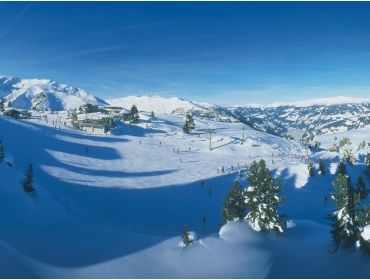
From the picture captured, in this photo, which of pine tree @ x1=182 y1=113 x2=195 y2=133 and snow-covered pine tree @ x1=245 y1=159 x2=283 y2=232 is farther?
pine tree @ x1=182 y1=113 x2=195 y2=133

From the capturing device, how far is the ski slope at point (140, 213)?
22.7 metres

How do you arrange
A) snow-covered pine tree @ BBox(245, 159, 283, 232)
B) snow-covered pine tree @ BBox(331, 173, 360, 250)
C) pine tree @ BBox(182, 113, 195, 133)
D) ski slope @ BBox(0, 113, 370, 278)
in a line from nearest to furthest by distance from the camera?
ski slope @ BBox(0, 113, 370, 278)
snow-covered pine tree @ BBox(331, 173, 360, 250)
snow-covered pine tree @ BBox(245, 159, 283, 232)
pine tree @ BBox(182, 113, 195, 133)

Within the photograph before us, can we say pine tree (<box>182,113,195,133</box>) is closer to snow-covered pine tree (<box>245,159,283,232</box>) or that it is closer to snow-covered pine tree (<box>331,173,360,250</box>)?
snow-covered pine tree (<box>245,159,283,232</box>)

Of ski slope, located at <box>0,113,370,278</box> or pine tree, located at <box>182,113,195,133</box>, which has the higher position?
pine tree, located at <box>182,113,195,133</box>

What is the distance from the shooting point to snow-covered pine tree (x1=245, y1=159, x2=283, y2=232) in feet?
98.3

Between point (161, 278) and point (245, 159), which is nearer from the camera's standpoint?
point (161, 278)

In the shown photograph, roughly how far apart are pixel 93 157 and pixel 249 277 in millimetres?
51670

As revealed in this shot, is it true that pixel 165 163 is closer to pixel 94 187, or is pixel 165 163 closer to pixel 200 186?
pixel 200 186

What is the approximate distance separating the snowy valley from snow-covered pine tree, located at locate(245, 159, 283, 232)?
2.87ft

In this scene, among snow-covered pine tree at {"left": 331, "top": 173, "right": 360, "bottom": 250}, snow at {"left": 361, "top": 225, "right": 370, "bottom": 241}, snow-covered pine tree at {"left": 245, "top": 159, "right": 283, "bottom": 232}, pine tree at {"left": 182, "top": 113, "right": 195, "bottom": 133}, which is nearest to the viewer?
snow at {"left": 361, "top": 225, "right": 370, "bottom": 241}

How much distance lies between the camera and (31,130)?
Result: 7612cm

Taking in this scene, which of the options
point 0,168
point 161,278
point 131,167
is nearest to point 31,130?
point 131,167

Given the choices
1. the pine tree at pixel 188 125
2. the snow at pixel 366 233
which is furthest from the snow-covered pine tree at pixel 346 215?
the pine tree at pixel 188 125

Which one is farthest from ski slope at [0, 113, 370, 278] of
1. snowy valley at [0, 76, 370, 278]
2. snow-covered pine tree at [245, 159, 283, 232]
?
snow-covered pine tree at [245, 159, 283, 232]
